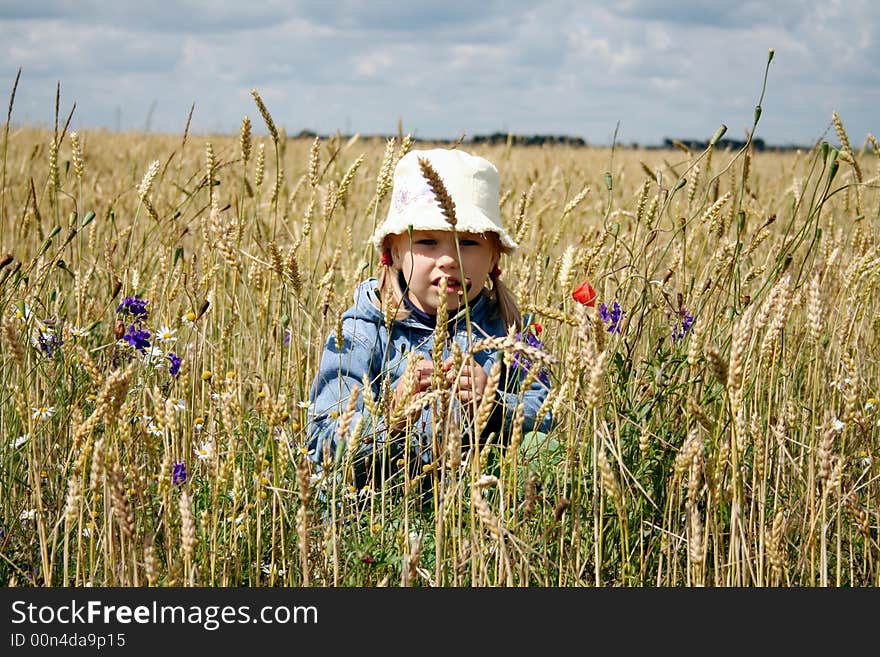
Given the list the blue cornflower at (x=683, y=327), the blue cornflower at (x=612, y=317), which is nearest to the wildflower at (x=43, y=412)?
the blue cornflower at (x=612, y=317)

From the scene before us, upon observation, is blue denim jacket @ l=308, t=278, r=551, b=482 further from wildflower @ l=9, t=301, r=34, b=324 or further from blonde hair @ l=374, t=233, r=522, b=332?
wildflower @ l=9, t=301, r=34, b=324

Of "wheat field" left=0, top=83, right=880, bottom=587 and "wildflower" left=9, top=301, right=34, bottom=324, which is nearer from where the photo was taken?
"wheat field" left=0, top=83, right=880, bottom=587

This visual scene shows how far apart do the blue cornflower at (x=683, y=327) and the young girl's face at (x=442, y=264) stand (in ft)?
1.61

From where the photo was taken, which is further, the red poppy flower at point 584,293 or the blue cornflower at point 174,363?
the blue cornflower at point 174,363

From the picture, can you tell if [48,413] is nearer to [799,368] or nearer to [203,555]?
[203,555]

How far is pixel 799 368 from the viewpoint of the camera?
2.24 m

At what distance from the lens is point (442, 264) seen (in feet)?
7.17

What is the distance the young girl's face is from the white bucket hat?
40mm

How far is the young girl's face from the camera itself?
219cm

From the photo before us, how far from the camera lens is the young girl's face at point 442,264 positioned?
86.4 inches

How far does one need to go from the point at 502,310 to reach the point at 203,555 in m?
1.12

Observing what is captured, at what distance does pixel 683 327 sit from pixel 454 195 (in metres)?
0.65

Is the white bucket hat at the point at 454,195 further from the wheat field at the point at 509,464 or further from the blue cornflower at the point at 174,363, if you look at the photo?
the blue cornflower at the point at 174,363

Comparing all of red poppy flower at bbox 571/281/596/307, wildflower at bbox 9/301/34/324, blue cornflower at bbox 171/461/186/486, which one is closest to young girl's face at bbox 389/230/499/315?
red poppy flower at bbox 571/281/596/307
